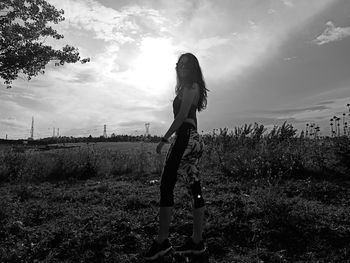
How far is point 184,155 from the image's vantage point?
13.0 feet

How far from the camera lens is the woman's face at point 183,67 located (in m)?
4.11

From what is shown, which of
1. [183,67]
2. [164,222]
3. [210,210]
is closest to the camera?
[164,222]

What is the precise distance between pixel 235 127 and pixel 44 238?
8753 mm

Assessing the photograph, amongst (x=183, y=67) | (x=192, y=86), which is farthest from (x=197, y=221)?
(x=183, y=67)

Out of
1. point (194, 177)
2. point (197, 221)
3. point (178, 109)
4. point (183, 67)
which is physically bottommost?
point (197, 221)

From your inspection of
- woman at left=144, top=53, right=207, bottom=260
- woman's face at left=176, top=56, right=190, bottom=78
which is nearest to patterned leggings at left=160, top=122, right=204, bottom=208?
woman at left=144, top=53, right=207, bottom=260

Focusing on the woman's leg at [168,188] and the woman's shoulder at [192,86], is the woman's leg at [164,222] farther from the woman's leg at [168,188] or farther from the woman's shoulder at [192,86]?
the woman's shoulder at [192,86]

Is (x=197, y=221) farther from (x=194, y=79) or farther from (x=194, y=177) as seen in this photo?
(x=194, y=79)

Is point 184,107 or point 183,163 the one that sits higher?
point 184,107

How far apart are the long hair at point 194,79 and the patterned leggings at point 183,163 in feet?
1.37

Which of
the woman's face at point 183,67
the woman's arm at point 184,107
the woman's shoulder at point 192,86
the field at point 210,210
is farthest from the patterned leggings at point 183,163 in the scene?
the field at point 210,210

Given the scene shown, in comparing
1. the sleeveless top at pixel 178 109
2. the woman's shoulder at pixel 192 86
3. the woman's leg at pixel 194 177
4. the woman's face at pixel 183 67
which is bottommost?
the woman's leg at pixel 194 177

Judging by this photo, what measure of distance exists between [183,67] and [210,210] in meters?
2.66

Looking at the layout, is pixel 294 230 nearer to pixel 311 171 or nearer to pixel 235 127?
pixel 311 171
